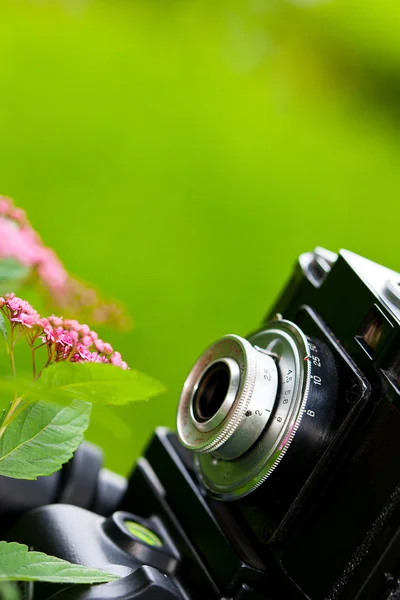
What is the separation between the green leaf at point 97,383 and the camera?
32cm

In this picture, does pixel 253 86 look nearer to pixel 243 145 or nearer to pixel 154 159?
pixel 243 145

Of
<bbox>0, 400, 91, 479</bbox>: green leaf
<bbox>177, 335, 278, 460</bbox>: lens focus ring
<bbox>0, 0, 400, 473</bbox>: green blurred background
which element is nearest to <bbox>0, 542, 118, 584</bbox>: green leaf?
<bbox>0, 400, 91, 479</bbox>: green leaf

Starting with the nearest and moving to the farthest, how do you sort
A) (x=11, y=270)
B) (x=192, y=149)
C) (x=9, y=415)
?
(x=11, y=270) → (x=9, y=415) → (x=192, y=149)

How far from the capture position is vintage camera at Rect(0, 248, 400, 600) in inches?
18.9

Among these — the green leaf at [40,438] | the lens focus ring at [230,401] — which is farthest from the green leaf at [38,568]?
the lens focus ring at [230,401]

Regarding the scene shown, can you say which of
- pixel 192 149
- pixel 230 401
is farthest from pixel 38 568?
pixel 192 149

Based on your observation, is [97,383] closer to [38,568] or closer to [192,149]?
[38,568]

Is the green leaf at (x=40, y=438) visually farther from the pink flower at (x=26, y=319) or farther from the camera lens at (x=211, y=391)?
the camera lens at (x=211, y=391)

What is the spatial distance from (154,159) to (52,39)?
0.45 m

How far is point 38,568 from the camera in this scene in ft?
1.06

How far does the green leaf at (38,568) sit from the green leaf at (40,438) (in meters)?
0.05

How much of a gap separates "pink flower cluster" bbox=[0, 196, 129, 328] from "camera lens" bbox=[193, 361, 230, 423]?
85mm

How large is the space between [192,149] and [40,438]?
1649 mm

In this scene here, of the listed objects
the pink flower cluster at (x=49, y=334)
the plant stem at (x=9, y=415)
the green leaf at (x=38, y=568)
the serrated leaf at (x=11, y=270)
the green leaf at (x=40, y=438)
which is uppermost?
the serrated leaf at (x=11, y=270)
